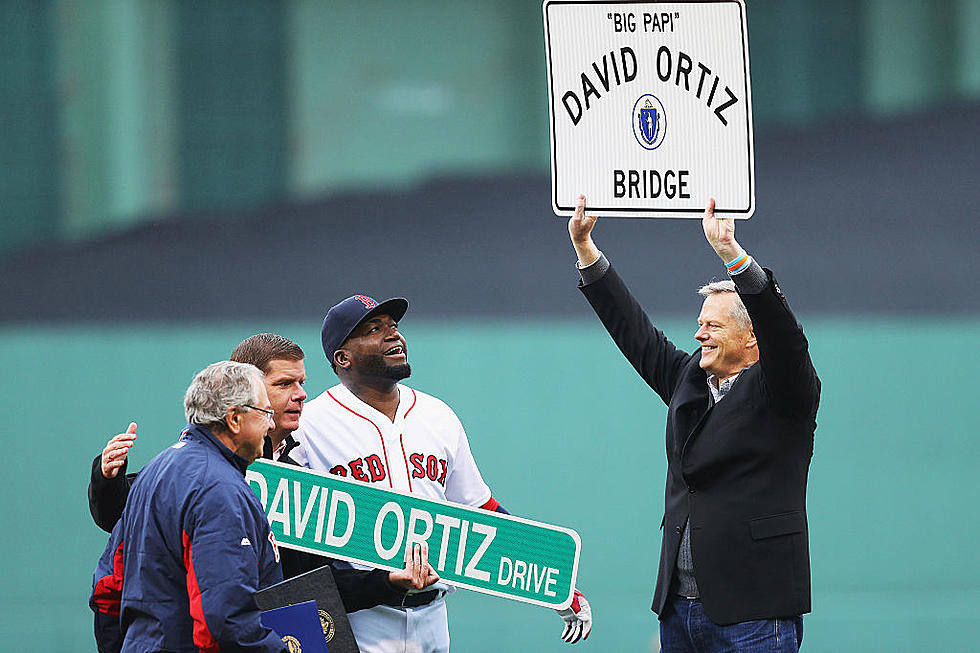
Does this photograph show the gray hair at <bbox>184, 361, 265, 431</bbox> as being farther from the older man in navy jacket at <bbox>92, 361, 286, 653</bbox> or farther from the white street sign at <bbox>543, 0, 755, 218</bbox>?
the white street sign at <bbox>543, 0, 755, 218</bbox>

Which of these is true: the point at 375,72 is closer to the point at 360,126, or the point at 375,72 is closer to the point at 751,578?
the point at 360,126

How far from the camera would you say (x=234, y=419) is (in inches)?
120

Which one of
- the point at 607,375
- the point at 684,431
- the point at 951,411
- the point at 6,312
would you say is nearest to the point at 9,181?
the point at 6,312

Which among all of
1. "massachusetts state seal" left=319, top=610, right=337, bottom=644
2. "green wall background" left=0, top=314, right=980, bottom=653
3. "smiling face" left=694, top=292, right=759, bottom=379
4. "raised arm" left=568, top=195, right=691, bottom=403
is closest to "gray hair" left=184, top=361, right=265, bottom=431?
"massachusetts state seal" left=319, top=610, right=337, bottom=644

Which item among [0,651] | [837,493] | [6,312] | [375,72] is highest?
[375,72]

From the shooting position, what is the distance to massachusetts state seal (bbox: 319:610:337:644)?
3.28 metres

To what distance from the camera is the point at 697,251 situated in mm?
6441

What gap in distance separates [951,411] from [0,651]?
4979 mm

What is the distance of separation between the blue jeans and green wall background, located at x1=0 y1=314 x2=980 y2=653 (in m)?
2.70

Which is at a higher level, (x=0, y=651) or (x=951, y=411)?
(x=951, y=411)

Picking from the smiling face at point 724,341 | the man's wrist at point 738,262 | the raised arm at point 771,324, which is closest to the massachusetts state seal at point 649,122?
the raised arm at point 771,324

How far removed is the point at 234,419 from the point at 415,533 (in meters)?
0.77

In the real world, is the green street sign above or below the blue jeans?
above

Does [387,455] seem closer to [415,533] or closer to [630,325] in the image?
[415,533]
